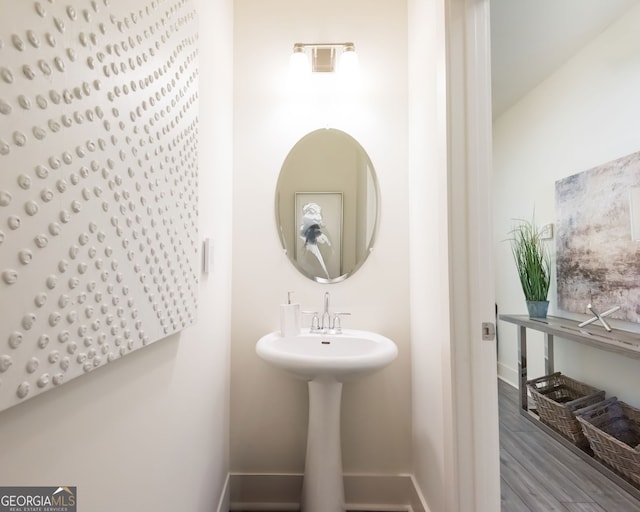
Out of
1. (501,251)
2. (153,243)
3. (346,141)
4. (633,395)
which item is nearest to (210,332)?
(153,243)

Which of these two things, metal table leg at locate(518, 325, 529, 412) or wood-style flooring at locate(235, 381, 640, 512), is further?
metal table leg at locate(518, 325, 529, 412)

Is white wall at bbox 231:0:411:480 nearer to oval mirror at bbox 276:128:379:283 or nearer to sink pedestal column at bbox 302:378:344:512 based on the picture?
oval mirror at bbox 276:128:379:283

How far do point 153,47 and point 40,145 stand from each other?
43 centimetres

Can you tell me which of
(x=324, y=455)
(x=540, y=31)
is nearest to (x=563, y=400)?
(x=324, y=455)

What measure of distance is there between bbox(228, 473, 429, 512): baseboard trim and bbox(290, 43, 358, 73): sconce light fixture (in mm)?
2058

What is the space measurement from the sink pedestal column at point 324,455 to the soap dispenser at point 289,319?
249 mm

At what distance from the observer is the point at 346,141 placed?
1652mm

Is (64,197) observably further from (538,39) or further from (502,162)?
(502,162)

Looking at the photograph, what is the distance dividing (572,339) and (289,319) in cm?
183

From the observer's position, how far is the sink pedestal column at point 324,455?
1327 millimetres

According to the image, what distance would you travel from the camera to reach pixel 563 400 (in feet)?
7.55

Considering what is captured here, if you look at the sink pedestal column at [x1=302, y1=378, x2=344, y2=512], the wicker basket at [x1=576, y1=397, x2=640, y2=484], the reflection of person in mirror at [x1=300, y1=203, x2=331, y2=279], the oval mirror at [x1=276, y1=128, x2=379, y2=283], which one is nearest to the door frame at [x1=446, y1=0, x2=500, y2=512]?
the sink pedestal column at [x1=302, y1=378, x2=344, y2=512]

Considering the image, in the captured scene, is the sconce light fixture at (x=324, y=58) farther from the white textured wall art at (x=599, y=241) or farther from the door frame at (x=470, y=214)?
the white textured wall art at (x=599, y=241)

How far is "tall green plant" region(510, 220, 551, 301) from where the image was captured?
2436 millimetres
